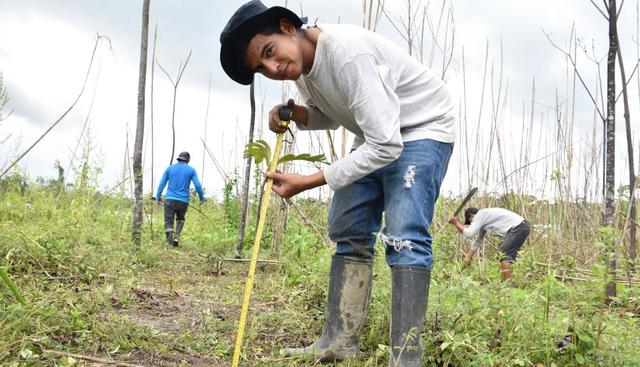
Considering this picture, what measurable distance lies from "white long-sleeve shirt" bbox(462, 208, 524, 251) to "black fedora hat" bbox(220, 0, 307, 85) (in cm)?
410

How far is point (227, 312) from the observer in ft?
9.54

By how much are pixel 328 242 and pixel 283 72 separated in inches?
101

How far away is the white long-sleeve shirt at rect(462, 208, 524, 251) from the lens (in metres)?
5.68

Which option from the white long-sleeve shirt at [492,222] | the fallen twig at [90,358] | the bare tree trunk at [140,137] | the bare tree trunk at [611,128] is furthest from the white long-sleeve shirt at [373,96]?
the white long-sleeve shirt at [492,222]

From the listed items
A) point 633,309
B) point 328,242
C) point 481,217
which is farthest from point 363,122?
point 481,217

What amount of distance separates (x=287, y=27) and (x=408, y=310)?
3.43 feet

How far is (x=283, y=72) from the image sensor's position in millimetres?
1857

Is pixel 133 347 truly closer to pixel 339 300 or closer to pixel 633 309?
pixel 339 300

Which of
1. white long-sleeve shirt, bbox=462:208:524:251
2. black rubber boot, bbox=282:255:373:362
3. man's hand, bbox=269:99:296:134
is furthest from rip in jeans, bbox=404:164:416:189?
white long-sleeve shirt, bbox=462:208:524:251

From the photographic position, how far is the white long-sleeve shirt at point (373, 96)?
5.98 ft

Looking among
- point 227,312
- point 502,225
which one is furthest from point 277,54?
point 502,225

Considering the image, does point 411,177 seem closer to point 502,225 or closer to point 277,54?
point 277,54

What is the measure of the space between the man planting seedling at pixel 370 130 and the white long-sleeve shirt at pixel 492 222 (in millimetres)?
3583

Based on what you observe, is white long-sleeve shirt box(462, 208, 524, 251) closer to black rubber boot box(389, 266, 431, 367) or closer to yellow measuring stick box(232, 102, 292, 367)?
black rubber boot box(389, 266, 431, 367)
